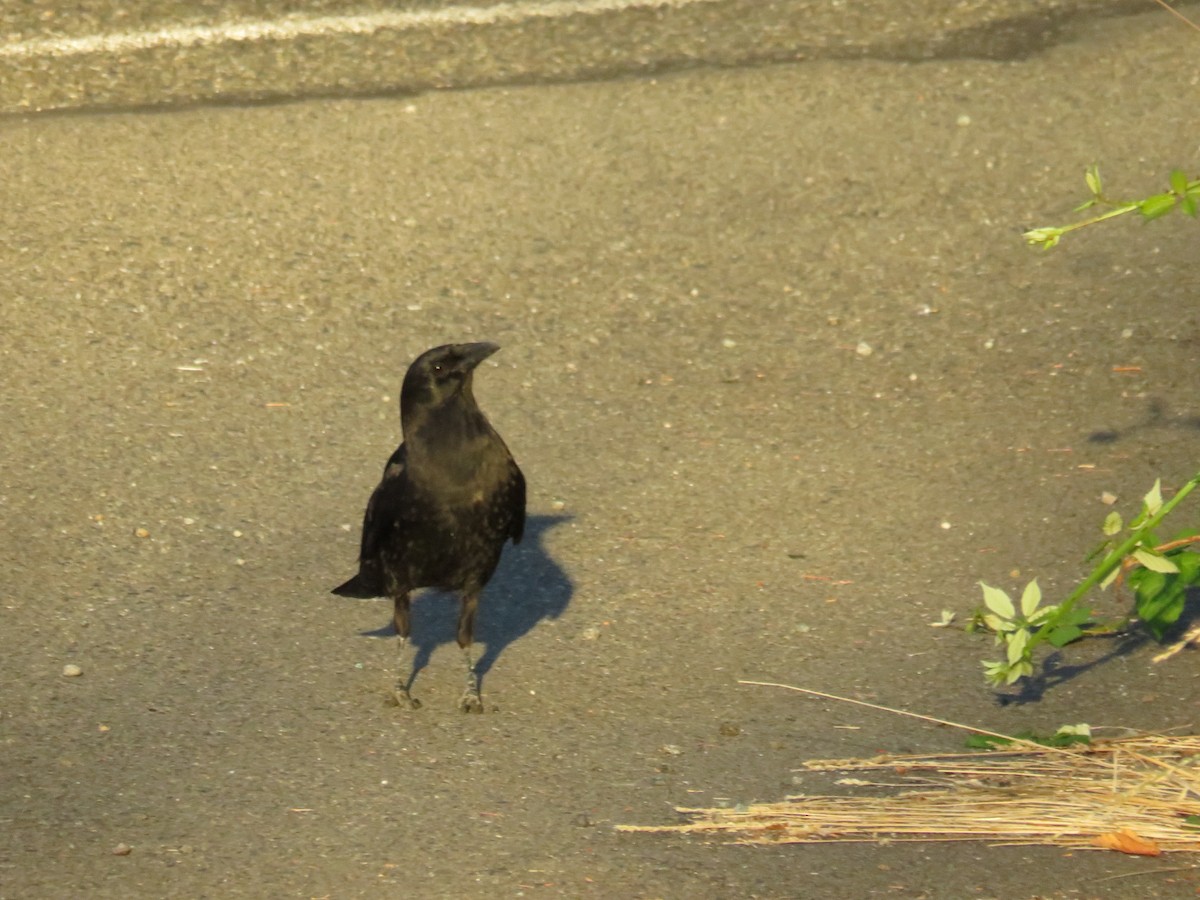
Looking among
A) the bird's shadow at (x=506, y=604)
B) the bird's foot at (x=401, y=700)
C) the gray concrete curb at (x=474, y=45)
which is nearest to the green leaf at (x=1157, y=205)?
the bird's shadow at (x=506, y=604)

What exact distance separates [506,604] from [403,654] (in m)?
0.54

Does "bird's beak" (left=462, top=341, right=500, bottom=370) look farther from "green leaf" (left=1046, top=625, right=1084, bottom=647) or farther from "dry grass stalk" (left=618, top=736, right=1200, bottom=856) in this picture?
"green leaf" (left=1046, top=625, right=1084, bottom=647)

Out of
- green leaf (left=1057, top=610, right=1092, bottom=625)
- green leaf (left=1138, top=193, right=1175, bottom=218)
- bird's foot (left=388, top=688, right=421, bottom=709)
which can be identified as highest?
green leaf (left=1138, top=193, right=1175, bottom=218)

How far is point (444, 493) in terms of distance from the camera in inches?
218

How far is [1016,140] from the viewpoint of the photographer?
29.5 ft

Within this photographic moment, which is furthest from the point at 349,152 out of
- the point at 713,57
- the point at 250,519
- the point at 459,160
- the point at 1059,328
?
the point at 1059,328

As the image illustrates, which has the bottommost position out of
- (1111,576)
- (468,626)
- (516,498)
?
(468,626)

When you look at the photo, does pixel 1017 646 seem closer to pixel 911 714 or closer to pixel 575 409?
pixel 911 714

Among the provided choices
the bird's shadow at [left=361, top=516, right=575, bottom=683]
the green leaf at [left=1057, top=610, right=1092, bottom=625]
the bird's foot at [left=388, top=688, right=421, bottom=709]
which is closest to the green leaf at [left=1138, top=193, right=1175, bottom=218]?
the green leaf at [left=1057, top=610, right=1092, bottom=625]

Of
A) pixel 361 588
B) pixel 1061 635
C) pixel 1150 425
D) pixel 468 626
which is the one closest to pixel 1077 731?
pixel 1061 635

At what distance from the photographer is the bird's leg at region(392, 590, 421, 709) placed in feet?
18.4

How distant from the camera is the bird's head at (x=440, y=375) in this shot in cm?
559

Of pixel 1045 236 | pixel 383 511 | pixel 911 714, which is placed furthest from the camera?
pixel 383 511

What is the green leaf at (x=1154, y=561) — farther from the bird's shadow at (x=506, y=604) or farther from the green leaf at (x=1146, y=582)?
the bird's shadow at (x=506, y=604)
